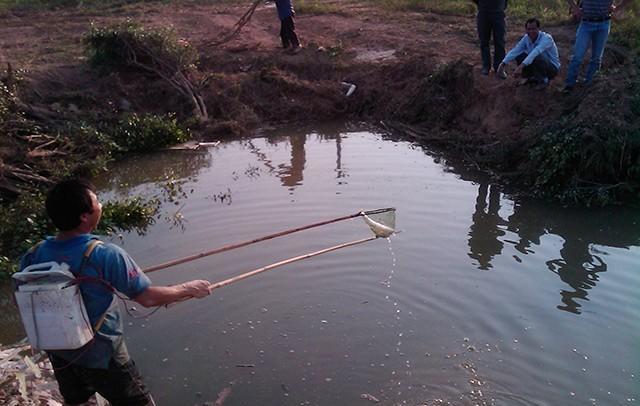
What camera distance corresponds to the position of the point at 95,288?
2.88 meters

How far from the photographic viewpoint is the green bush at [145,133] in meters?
9.53

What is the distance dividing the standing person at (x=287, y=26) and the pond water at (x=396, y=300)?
467 cm

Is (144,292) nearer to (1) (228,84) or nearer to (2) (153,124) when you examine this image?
(2) (153,124)

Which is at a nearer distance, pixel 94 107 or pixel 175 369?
pixel 175 369

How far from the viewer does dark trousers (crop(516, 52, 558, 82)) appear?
859 cm

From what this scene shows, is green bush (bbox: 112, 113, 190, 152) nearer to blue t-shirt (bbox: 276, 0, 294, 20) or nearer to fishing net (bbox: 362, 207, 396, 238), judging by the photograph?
blue t-shirt (bbox: 276, 0, 294, 20)

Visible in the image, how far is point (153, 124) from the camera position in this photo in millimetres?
9727

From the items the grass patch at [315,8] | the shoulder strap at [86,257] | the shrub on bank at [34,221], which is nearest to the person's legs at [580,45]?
the shrub on bank at [34,221]

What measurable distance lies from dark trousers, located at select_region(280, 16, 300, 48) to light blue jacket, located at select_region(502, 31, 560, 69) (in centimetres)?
468

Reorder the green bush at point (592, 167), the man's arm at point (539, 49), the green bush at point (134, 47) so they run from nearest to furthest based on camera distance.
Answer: the green bush at point (592, 167), the man's arm at point (539, 49), the green bush at point (134, 47)

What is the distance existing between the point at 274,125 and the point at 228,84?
1172 millimetres

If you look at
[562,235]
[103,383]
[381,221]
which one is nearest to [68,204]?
[103,383]

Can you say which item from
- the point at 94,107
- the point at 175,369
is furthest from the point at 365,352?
the point at 94,107

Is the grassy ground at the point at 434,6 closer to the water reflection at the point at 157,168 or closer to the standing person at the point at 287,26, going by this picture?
the standing person at the point at 287,26
